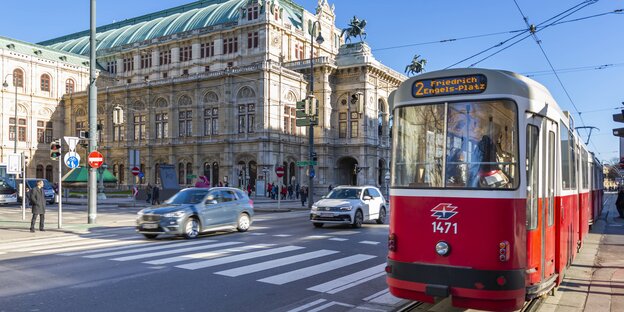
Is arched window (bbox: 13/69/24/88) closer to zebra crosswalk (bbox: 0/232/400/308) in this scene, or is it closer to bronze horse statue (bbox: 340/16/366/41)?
bronze horse statue (bbox: 340/16/366/41)

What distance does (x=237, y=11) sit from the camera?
65688 millimetres

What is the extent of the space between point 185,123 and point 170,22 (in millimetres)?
21431

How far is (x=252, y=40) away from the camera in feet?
205

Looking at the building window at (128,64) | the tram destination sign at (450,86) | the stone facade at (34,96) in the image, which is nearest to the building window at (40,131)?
the stone facade at (34,96)

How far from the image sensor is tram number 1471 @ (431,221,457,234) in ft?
20.1

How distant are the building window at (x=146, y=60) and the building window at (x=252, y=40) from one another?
18.0 metres

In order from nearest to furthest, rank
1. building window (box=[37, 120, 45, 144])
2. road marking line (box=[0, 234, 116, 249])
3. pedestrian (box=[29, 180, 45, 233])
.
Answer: road marking line (box=[0, 234, 116, 249]) < pedestrian (box=[29, 180, 45, 233]) < building window (box=[37, 120, 45, 144])

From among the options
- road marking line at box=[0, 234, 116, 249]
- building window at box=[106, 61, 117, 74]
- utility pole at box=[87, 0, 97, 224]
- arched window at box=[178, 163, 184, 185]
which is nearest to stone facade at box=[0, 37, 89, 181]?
building window at box=[106, 61, 117, 74]

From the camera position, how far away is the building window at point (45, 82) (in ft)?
228

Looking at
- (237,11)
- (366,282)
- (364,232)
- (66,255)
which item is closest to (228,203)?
(364,232)

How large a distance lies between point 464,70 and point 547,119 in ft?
5.10

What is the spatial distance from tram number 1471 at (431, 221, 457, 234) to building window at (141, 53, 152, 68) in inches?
2846

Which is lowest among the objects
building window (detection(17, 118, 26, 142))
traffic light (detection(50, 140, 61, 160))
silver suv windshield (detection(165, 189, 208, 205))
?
silver suv windshield (detection(165, 189, 208, 205))

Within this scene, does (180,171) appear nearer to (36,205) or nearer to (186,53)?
(186,53)
